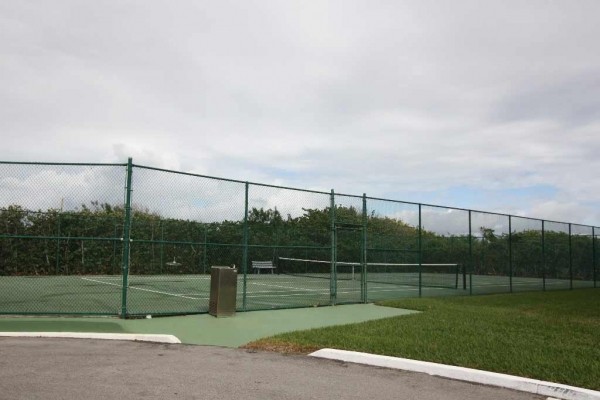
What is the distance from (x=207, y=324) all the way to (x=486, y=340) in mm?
4959

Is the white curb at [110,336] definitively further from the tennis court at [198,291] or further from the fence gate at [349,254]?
the fence gate at [349,254]

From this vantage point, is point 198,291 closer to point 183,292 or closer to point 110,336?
point 183,292

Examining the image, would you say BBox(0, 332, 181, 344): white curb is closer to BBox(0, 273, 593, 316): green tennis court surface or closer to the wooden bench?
BBox(0, 273, 593, 316): green tennis court surface

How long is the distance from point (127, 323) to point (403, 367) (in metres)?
5.29

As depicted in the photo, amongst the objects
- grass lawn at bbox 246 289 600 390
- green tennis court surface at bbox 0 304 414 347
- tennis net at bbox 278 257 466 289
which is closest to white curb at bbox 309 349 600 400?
grass lawn at bbox 246 289 600 390

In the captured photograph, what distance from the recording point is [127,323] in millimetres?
9570

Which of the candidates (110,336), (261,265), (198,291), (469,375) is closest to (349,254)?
(261,265)

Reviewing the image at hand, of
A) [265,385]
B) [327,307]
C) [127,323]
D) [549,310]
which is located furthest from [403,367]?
[549,310]

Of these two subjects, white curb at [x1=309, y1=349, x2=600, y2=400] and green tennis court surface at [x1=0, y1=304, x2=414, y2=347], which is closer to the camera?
white curb at [x1=309, y1=349, x2=600, y2=400]

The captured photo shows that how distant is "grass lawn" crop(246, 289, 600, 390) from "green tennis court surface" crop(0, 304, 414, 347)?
0.76 metres

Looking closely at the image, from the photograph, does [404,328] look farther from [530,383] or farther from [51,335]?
[51,335]

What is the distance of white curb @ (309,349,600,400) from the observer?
18.5 feet

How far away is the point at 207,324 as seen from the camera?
9.85m

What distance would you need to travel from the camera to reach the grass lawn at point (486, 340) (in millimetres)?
6711
